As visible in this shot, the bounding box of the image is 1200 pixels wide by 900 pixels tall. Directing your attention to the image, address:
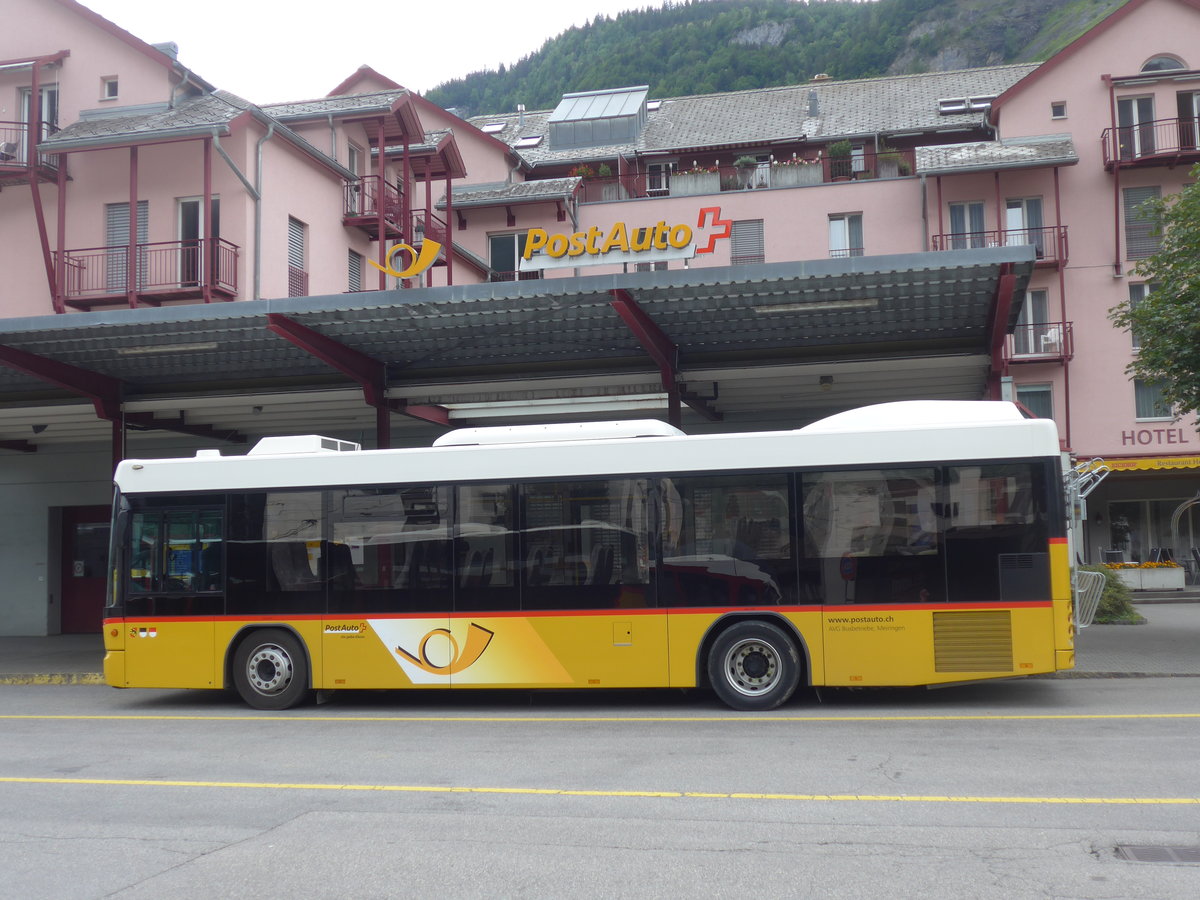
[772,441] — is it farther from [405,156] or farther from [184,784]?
[405,156]

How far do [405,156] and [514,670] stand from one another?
20546 millimetres

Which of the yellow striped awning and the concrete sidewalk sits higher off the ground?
the yellow striped awning

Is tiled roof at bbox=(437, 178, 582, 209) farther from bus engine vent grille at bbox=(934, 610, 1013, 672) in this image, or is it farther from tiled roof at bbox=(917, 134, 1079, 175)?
bus engine vent grille at bbox=(934, 610, 1013, 672)

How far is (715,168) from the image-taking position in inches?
1511

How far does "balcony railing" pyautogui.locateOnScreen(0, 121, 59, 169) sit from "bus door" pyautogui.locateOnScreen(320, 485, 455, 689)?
16.7 metres

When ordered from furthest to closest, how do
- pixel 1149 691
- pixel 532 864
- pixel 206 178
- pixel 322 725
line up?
pixel 206 178 < pixel 1149 691 < pixel 322 725 < pixel 532 864

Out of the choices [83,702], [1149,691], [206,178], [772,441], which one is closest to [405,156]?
[206,178]

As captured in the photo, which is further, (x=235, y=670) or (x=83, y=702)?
(x=83, y=702)

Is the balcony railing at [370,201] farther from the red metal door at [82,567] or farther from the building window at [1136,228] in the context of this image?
the building window at [1136,228]

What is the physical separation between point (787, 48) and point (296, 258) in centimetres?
8053

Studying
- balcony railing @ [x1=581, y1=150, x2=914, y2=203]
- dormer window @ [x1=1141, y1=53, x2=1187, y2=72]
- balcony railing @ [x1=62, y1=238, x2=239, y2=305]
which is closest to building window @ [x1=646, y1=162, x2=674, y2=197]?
balcony railing @ [x1=581, y1=150, x2=914, y2=203]

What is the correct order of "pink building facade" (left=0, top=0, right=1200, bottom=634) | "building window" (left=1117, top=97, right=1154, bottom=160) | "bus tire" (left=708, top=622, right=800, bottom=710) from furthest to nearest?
"building window" (left=1117, top=97, right=1154, bottom=160) < "pink building facade" (left=0, top=0, right=1200, bottom=634) < "bus tire" (left=708, top=622, right=800, bottom=710)

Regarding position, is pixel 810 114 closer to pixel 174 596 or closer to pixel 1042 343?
pixel 1042 343

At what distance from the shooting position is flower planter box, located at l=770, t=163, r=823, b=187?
37.2 metres
